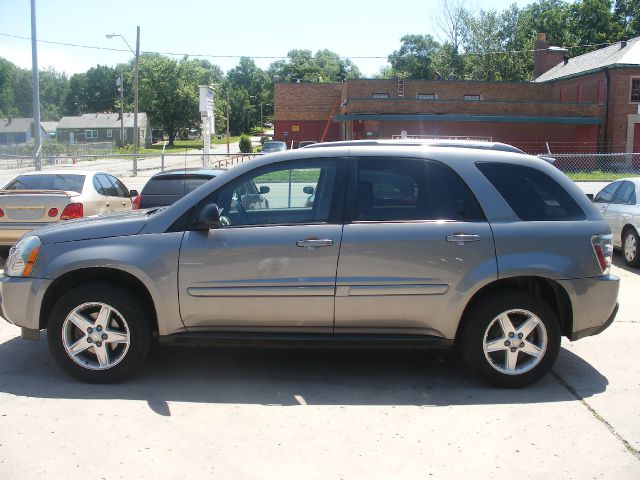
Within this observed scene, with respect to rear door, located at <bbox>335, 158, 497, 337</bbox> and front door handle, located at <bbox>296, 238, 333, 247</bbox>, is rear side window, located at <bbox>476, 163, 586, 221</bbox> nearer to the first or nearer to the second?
rear door, located at <bbox>335, 158, 497, 337</bbox>

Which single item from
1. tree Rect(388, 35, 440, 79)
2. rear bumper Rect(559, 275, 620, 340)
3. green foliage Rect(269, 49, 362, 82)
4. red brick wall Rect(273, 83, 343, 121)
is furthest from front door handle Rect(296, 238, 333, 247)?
green foliage Rect(269, 49, 362, 82)

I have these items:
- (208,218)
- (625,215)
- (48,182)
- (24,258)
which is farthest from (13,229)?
(625,215)

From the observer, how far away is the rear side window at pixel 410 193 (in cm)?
500

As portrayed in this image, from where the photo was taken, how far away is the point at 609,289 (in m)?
5.03

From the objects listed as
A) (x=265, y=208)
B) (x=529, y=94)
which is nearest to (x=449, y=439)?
(x=265, y=208)

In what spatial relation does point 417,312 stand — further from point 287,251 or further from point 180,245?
point 180,245

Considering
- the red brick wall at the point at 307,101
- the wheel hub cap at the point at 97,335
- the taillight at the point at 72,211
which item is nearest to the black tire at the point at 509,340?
the wheel hub cap at the point at 97,335

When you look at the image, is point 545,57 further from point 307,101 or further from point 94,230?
point 94,230

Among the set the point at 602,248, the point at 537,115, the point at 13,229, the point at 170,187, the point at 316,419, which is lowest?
the point at 316,419

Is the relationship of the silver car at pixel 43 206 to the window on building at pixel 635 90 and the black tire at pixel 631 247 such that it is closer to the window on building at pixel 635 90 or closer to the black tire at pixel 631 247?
the black tire at pixel 631 247

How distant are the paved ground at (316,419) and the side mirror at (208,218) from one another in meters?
1.26

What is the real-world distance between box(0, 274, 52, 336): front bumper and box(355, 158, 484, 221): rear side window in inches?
98.7

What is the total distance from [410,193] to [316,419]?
1852mm

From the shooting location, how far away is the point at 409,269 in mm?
4855
